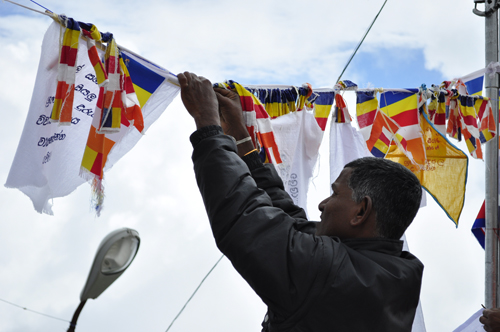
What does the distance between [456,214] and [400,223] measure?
85.0 inches

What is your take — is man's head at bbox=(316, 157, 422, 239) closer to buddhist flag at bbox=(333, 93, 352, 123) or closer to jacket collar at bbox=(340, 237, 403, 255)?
jacket collar at bbox=(340, 237, 403, 255)

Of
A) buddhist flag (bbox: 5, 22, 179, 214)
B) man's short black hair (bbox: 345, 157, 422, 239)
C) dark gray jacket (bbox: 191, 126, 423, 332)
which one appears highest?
buddhist flag (bbox: 5, 22, 179, 214)

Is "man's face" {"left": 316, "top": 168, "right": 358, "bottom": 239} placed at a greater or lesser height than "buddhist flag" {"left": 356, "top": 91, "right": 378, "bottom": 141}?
lesser

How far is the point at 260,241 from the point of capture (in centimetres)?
131

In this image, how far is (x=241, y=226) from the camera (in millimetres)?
1321

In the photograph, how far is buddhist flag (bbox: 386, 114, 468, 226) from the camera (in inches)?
132

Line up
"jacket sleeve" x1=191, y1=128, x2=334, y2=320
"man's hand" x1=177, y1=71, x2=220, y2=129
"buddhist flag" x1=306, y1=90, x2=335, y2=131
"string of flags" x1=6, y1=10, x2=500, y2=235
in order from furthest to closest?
"buddhist flag" x1=306, y1=90, x2=335, y2=131 → "string of flags" x1=6, y1=10, x2=500, y2=235 → "man's hand" x1=177, y1=71, x2=220, y2=129 → "jacket sleeve" x1=191, y1=128, x2=334, y2=320

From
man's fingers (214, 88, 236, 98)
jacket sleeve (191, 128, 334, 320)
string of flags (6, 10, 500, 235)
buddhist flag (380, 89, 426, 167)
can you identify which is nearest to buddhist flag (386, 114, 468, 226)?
buddhist flag (380, 89, 426, 167)

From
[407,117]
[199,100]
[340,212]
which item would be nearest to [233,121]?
[199,100]

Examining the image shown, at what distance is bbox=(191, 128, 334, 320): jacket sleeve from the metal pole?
2556 millimetres

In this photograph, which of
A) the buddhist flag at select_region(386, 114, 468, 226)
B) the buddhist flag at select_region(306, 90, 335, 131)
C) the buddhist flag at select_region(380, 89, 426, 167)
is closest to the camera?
the buddhist flag at select_region(306, 90, 335, 131)

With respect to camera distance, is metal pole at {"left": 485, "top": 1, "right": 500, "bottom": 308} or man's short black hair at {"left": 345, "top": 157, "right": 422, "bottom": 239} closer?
man's short black hair at {"left": 345, "top": 157, "right": 422, "bottom": 239}

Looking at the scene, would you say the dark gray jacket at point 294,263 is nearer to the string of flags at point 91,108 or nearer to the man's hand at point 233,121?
the man's hand at point 233,121

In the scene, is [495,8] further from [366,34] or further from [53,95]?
[53,95]
